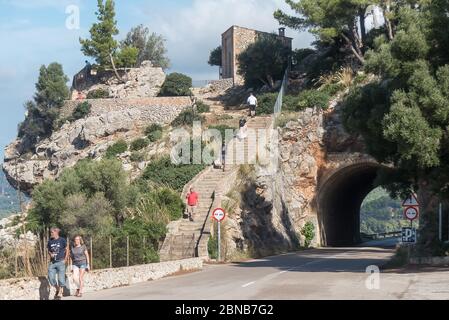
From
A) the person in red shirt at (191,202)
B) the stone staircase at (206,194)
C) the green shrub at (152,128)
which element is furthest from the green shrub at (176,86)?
the person in red shirt at (191,202)

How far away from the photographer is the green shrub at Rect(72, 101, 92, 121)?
57406 millimetres

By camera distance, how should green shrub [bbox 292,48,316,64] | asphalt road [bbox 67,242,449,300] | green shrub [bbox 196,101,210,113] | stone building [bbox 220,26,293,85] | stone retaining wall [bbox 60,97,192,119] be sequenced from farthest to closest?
stone building [bbox 220,26,293,85] → green shrub [bbox 292,48,316,64] → stone retaining wall [bbox 60,97,192,119] → green shrub [bbox 196,101,210,113] → asphalt road [bbox 67,242,449,300]

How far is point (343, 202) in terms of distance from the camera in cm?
5381

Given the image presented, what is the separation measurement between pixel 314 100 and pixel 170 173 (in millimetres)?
10503

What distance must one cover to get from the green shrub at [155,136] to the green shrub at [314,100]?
959 cm

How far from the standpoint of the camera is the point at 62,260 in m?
17.6

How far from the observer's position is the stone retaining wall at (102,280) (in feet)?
55.3

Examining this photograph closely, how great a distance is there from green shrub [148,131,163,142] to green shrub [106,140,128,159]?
1.69 metres

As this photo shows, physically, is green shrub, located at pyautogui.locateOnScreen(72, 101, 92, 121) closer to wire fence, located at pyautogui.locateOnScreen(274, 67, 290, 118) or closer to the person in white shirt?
the person in white shirt

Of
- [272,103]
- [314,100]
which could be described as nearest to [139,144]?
[272,103]

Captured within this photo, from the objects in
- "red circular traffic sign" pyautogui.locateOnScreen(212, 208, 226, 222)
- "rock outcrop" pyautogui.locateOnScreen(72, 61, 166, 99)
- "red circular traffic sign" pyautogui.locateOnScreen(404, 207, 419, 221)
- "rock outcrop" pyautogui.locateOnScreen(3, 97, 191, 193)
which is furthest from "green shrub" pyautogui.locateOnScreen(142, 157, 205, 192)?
"rock outcrop" pyautogui.locateOnScreen(72, 61, 166, 99)

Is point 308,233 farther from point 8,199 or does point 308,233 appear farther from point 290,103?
point 8,199

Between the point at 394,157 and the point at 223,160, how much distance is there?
15559mm
